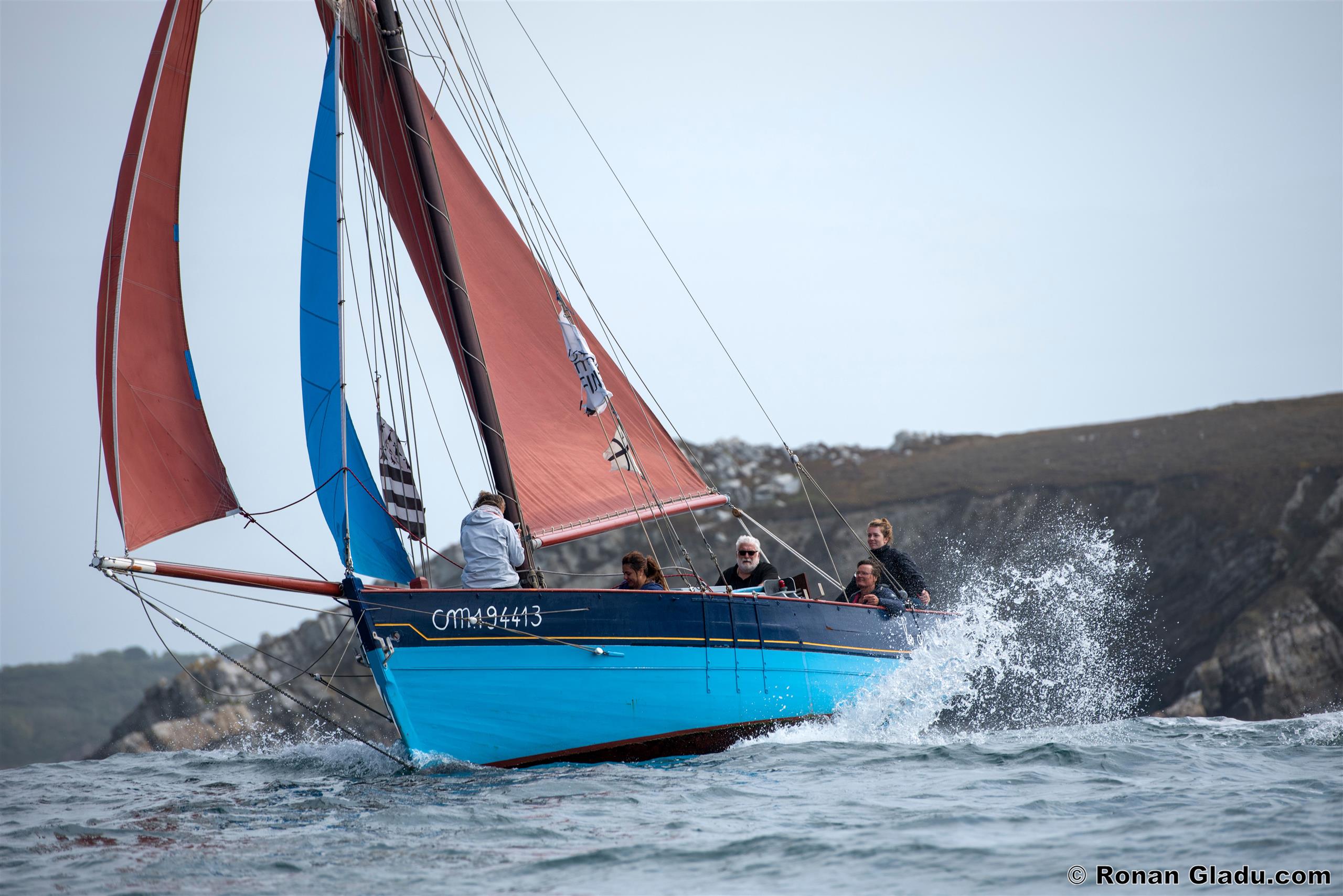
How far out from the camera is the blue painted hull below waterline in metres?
10.7

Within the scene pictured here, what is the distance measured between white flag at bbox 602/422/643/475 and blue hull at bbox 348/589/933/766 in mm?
2868

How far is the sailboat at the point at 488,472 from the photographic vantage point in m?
10.5

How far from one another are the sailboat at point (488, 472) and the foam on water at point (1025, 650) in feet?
2.25

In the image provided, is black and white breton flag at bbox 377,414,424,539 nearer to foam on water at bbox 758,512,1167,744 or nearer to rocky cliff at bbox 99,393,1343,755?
foam on water at bbox 758,512,1167,744

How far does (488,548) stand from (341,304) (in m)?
3.03

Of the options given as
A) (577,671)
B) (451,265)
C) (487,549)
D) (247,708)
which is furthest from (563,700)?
(247,708)

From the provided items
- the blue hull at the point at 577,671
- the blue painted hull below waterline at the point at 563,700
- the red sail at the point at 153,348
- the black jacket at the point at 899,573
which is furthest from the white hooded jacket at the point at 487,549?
the black jacket at the point at 899,573

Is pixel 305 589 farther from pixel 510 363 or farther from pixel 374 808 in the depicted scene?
pixel 510 363

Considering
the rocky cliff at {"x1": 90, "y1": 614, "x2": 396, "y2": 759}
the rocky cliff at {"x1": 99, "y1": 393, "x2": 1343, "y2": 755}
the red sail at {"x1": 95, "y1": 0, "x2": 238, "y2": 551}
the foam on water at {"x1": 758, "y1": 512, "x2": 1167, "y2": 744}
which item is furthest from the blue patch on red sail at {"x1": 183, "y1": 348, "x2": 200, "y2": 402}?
the rocky cliff at {"x1": 90, "y1": 614, "x2": 396, "y2": 759}

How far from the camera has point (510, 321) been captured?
13961 millimetres

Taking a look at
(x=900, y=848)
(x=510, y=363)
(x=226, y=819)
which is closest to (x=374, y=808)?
(x=226, y=819)

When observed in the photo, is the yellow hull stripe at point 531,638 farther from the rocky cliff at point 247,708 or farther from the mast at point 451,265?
the rocky cliff at point 247,708

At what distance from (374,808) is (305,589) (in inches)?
107

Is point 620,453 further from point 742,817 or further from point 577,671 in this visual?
point 742,817
